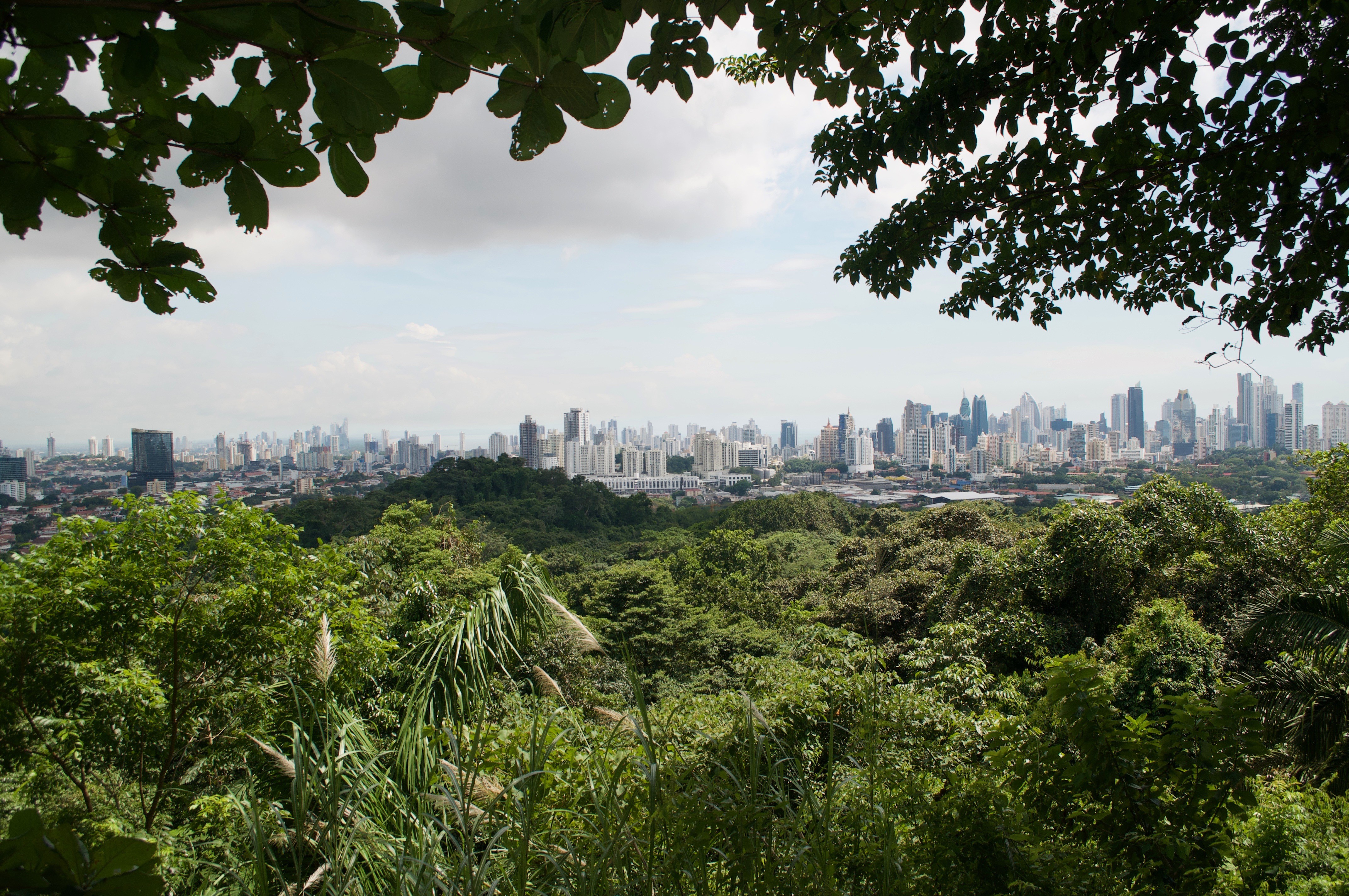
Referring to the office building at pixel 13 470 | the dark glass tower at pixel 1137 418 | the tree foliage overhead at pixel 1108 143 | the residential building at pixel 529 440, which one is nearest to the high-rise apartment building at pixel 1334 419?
the dark glass tower at pixel 1137 418

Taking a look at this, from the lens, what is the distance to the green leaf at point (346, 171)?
67 cm

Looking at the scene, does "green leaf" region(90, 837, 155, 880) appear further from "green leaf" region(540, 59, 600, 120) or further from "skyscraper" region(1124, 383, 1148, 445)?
"skyscraper" region(1124, 383, 1148, 445)

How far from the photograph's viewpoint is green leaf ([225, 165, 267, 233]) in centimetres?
68

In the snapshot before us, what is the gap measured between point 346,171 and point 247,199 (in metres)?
0.12

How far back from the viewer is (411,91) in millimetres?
654

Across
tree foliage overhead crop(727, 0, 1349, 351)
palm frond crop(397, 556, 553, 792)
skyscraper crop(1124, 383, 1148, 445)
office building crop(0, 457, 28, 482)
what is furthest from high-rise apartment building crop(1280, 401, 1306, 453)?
office building crop(0, 457, 28, 482)

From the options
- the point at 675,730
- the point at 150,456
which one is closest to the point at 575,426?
the point at 150,456

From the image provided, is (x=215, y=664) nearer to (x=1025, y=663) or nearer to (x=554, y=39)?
(x=554, y=39)

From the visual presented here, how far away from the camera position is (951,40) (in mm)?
1566

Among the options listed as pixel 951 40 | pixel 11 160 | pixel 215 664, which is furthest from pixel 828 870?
pixel 215 664

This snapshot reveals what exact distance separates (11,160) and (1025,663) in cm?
840

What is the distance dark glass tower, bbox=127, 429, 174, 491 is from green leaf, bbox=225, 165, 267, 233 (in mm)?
24659

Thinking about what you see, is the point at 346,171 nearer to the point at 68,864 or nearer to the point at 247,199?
the point at 247,199

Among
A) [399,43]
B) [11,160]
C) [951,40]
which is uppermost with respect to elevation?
[951,40]
